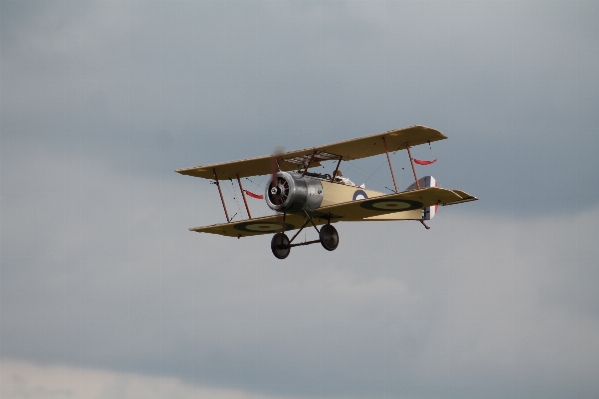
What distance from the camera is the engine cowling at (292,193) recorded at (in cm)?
3612

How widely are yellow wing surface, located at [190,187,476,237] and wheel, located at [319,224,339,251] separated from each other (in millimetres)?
371

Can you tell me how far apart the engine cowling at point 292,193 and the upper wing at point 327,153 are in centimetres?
93

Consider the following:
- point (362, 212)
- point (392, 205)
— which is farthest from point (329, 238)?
point (392, 205)

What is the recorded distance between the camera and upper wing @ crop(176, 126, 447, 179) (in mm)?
35969

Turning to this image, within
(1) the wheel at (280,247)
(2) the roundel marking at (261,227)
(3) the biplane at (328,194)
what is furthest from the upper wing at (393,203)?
(2) the roundel marking at (261,227)

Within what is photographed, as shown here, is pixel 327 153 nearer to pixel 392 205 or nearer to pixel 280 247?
pixel 392 205

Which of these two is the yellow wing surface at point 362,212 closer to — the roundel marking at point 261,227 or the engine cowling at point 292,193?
the roundel marking at point 261,227

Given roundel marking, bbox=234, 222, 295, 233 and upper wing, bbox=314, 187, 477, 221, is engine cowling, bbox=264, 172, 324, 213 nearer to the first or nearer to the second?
upper wing, bbox=314, 187, 477, 221

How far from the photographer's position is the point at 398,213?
40062 millimetres

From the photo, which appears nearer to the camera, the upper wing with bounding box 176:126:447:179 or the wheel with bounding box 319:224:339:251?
the upper wing with bounding box 176:126:447:179

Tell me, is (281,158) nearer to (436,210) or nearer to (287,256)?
(287,256)

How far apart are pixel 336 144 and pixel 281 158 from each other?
2.20 m

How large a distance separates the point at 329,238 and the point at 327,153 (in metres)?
2.48

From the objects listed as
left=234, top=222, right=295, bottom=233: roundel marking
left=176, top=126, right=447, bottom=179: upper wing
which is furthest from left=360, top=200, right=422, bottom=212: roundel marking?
left=234, top=222, right=295, bottom=233: roundel marking
